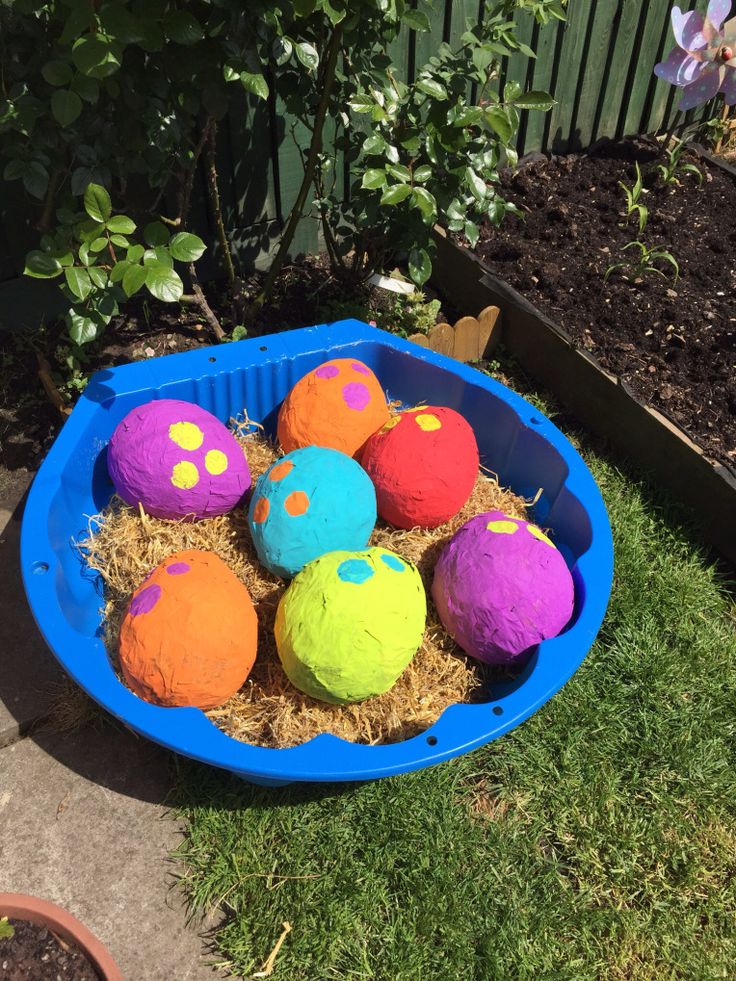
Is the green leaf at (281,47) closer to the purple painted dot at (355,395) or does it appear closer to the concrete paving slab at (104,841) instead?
the purple painted dot at (355,395)

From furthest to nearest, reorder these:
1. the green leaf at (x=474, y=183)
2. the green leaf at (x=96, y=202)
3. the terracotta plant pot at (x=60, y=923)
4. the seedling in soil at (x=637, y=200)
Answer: the seedling in soil at (x=637, y=200), the green leaf at (x=474, y=183), the green leaf at (x=96, y=202), the terracotta plant pot at (x=60, y=923)

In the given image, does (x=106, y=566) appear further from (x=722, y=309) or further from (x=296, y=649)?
(x=722, y=309)

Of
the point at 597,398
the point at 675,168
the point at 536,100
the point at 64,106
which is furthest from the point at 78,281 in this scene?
the point at 675,168

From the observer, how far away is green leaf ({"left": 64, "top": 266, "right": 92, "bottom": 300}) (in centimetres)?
204

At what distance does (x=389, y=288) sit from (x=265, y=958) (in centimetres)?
249

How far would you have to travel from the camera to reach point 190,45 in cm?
216

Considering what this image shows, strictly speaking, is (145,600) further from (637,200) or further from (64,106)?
(637,200)

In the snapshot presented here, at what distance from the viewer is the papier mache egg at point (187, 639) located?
76.6 inches

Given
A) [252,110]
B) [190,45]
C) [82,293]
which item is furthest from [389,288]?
[82,293]

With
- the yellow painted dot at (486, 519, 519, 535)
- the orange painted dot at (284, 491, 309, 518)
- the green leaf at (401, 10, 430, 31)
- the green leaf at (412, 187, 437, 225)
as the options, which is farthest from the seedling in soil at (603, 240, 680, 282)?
the orange painted dot at (284, 491, 309, 518)

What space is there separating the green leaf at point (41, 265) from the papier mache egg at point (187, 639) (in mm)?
871

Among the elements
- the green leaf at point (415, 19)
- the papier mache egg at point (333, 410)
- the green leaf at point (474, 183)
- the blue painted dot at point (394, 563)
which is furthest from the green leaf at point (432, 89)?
the blue painted dot at point (394, 563)

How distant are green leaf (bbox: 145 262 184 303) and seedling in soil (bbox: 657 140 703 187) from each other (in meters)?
3.27

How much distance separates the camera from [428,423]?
2.45m
